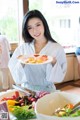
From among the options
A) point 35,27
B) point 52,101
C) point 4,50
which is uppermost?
point 35,27

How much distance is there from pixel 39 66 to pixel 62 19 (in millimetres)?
2650

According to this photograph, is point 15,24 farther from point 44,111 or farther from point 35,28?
point 44,111

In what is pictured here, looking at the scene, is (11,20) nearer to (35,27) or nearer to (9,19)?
(9,19)

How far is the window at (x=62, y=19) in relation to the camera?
3.87m

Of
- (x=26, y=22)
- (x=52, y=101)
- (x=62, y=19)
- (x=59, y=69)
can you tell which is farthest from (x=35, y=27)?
(x=62, y=19)

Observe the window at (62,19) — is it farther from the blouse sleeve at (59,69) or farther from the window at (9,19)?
the blouse sleeve at (59,69)

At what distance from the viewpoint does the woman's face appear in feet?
4.99

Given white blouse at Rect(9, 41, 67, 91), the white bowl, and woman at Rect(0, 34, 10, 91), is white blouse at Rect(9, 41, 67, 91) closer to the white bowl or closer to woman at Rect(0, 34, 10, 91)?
the white bowl

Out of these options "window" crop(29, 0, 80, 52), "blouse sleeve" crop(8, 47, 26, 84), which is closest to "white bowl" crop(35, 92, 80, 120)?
"blouse sleeve" crop(8, 47, 26, 84)

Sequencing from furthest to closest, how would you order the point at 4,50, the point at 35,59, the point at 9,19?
the point at 9,19 < the point at 4,50 < the point at 35,59

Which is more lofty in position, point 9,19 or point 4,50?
point 9,19

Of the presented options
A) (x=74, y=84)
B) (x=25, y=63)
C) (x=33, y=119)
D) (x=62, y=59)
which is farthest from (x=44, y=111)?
(x=74, y=84)

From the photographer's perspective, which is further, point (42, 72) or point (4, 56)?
point (4, 56)

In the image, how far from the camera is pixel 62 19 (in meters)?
4.07
